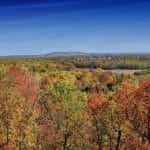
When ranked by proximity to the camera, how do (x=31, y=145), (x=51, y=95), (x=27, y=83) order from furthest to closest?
1. (x=27, y=83)
2. (x=51, y=95)
3. (x=31, y=145)

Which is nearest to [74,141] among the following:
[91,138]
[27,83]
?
[91,138]

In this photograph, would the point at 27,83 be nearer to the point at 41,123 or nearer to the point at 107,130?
the point at 41,123

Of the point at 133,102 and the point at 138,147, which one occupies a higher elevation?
the point at 133,102

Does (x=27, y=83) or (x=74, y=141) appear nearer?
(x=74, y=141)

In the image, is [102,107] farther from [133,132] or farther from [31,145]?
[31,145]

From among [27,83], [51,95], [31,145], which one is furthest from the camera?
[27,83]

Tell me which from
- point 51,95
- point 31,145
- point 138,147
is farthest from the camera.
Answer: point 51,95

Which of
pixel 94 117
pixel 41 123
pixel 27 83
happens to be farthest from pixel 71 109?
pixel 27 83

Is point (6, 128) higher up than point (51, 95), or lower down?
lower down

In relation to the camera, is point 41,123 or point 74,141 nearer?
point 74,141
